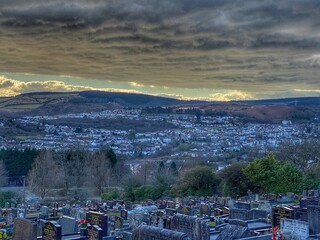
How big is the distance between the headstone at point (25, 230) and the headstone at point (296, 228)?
9086mm

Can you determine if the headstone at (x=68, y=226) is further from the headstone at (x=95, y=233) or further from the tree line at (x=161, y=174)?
the tree line at (x=161, y=174)

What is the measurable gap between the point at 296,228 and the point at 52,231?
8.92m

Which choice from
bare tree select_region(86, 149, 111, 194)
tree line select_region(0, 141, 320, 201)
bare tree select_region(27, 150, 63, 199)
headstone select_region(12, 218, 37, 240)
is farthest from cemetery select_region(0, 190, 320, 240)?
bare tree select_region(86, 149, 111, 194)

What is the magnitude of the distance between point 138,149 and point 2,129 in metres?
38.8

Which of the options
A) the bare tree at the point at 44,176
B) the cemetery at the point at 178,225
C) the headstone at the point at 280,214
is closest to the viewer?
the cemetery at the point at 178,225

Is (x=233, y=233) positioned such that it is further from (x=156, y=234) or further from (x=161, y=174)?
(x=161, y=174)

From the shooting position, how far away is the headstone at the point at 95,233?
58.7 feet

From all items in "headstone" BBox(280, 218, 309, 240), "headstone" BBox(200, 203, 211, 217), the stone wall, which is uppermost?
the stone wall

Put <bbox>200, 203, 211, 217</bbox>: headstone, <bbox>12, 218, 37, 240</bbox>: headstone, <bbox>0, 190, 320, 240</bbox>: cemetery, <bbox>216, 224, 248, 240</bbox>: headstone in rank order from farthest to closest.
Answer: <bbox>200, 203, 211, 217</bbox>: headstone < <bbox>12, 218, 37, 240</bbox>: headstone < <bbox>216, 224, 248, 240</bbox>: headstone < <bbox>0, 190, 320, 240</bbox>: cemetery

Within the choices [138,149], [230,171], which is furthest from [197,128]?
[230,171]

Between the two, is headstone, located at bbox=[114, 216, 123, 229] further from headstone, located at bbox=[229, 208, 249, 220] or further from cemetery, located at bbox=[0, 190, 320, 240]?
headstone, located at bbox=[229, 208, 249, 220]

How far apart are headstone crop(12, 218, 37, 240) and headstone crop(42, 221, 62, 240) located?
57 cm

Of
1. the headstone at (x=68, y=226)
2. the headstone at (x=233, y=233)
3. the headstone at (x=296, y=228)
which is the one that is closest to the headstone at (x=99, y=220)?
the headstone at (x=68, y=226)

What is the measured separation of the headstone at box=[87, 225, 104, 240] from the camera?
58.7 ft
